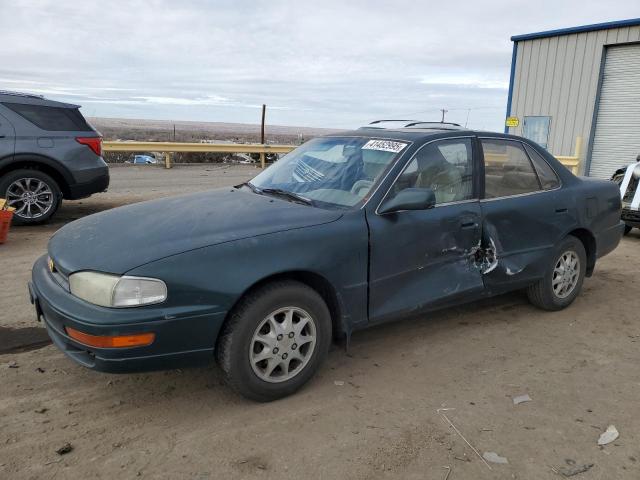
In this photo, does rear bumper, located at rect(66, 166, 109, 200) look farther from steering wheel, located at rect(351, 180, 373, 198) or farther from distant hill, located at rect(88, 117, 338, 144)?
steering wheel, located at rect(351, 180, 373, 198)

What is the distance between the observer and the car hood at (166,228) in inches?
117

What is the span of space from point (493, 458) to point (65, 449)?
2183mm

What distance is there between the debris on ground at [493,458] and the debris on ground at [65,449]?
2.12 meters

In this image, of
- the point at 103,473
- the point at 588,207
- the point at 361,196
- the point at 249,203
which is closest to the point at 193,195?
the point at 249,203

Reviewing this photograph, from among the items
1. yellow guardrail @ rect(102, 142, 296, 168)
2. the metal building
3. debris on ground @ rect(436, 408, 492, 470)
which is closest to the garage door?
the metal building

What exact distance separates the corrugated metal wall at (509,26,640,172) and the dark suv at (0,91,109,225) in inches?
475

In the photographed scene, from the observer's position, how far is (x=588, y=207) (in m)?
4.99

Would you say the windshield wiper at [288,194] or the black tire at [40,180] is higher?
the windshield wiper at [288,194]

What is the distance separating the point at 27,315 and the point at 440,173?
11.6 feet

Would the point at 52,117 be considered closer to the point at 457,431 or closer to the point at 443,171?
the point at 443,171

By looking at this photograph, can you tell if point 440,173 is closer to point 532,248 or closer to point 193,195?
point 532,248

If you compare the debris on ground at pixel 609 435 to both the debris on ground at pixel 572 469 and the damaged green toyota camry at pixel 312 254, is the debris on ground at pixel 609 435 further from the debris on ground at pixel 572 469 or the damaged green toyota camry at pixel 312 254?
the damaged green toyota camry at pixel 312 254

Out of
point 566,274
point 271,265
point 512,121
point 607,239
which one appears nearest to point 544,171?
point 566,274

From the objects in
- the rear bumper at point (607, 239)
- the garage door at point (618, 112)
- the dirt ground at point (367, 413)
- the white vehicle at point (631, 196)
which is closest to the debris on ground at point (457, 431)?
the dirt ground at point (367, 413)
